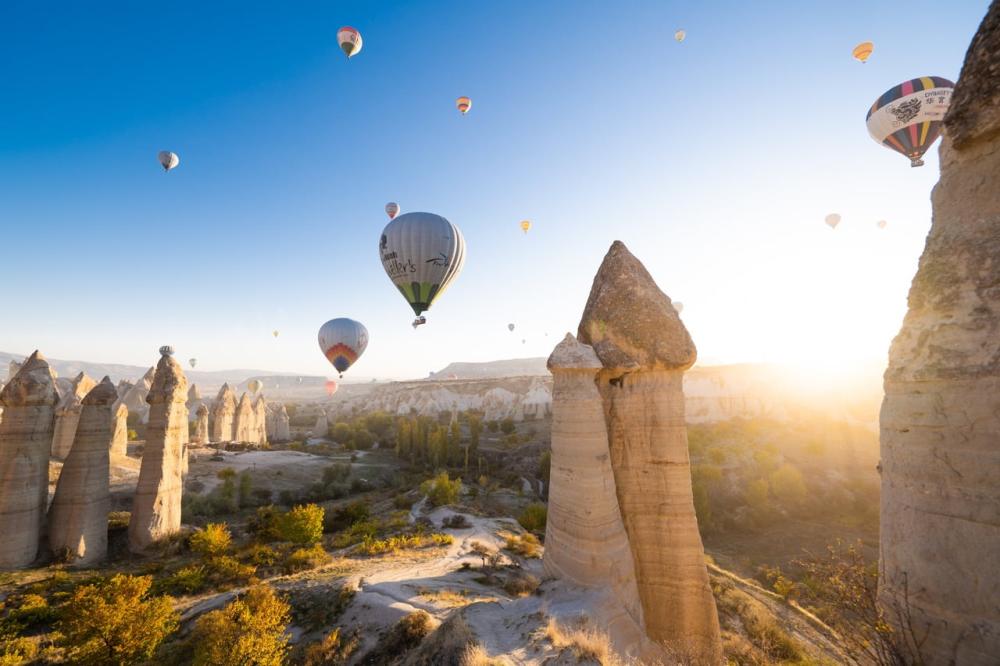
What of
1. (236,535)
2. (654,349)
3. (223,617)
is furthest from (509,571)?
(236,535)

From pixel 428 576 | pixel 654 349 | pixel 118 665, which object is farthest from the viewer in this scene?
pixel 428 576

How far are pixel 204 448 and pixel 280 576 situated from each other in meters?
28.4

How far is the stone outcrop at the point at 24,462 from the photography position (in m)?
12.4

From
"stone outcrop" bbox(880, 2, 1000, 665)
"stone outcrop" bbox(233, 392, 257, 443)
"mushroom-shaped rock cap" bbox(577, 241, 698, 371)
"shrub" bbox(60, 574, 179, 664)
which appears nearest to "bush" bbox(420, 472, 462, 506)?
"shrub" bbox(60, 574, 179, 664)

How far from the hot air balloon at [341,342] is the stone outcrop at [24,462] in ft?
62.9

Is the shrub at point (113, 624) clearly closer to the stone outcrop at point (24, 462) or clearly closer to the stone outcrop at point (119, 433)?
the stone outcrop at point (24, 462)

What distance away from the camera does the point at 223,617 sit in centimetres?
733

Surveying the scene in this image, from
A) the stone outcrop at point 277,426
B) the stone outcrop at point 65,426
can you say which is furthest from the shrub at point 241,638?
the stone outcrop at point 277,426

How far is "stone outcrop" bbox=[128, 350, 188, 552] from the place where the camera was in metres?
14.6

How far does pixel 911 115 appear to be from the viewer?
1812cm

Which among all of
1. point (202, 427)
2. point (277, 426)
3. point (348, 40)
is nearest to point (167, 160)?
point (348, 40)

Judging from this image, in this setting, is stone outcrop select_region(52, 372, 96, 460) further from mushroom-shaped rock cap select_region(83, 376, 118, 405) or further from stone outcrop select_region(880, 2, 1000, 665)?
stone outcrop select_region(880, 2, 1000, 665)

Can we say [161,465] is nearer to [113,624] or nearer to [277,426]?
[113,624]

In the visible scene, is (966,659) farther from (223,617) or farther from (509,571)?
(509,571)
